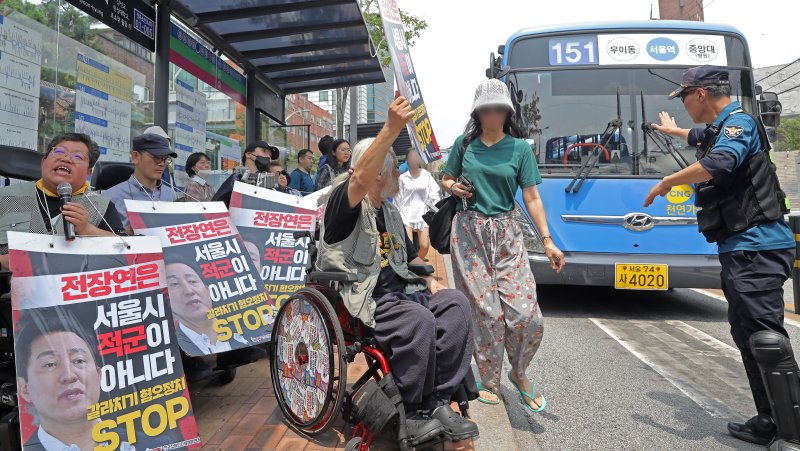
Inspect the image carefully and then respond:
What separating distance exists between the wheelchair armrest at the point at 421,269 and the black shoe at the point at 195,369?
1303mm

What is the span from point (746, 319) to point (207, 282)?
2.88m

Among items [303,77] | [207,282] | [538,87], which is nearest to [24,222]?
[207,282]

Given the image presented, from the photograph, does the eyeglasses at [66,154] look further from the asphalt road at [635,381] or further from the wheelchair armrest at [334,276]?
the asphalt road at [635,381]

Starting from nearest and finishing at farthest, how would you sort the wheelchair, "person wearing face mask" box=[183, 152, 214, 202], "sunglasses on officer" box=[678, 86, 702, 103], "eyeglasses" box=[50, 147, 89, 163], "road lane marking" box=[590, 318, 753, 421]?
the wheelchair < "eyeglasses" box=[50, 147, 89, 163] < "sunglasses on officer" box=[678, 86, 702, 103] < "road lane marking" box=[590, 318, 753, 421] < "person wearing face mask" box=[183, 152, 214, 202]

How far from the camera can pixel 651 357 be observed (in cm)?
466

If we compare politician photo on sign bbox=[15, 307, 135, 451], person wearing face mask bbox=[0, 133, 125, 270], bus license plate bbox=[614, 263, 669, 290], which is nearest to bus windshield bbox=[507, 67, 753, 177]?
bus license plate bbox=[614, 263, 669, 290]

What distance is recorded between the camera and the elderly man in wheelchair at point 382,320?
8.06 feet

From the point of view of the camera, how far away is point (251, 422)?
306 cm

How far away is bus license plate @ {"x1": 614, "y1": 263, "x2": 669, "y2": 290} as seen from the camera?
18.3 feet

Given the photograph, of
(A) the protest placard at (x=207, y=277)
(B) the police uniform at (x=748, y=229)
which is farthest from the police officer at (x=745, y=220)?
(A) the protest placard at (x=207, y=277)

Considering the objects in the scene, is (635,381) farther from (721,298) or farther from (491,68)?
(721,298)

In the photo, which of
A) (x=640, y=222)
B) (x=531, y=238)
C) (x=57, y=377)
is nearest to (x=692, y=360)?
(x=640, y=222)

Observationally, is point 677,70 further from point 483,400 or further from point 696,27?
point 483,400

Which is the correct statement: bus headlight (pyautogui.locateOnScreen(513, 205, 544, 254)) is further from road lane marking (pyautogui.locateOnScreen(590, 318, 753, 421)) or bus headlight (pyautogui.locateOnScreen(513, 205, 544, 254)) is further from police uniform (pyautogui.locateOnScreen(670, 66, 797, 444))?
police uniform (pyautogui.locateOnScreen(670, 66, 797, 444))
